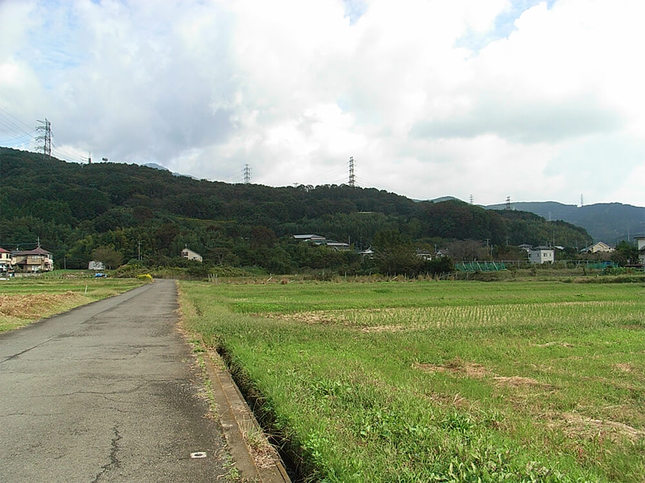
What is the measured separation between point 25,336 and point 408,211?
137 metres

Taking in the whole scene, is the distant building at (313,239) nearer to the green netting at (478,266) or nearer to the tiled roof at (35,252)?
the green netting at (478,266)

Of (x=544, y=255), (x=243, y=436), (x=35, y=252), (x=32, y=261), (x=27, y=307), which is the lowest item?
(x=243, y=436)

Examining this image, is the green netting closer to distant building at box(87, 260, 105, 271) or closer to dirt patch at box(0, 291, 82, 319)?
dirt patch at box(0, 291, 82, 319)

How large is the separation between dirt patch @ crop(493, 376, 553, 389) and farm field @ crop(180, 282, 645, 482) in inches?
0.6

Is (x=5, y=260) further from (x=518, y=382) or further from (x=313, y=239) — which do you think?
(x=518, y=382)

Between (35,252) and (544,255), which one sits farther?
(544,255)

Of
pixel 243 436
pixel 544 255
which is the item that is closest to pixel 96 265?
pixel 544 255

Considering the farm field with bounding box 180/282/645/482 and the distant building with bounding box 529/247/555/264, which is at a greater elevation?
the distant building with bounding box 529/247/555/264

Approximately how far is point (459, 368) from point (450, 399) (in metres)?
2.57

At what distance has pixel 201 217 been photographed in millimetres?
132875

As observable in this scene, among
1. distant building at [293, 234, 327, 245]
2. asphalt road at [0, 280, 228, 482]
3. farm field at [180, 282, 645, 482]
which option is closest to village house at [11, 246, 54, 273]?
distant building at [293, 234, 327, 245]

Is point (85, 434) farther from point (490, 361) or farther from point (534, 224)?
point (534, 224)

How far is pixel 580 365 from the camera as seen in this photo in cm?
933

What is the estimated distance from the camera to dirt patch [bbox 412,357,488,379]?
8711 mm
